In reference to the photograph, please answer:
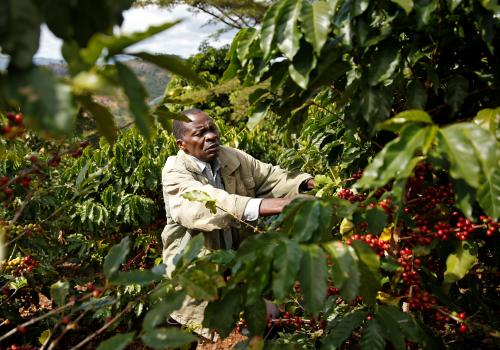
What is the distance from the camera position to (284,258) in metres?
1.18

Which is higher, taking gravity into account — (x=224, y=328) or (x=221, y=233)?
(x=224, y=328)

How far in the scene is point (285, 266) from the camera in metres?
1.16

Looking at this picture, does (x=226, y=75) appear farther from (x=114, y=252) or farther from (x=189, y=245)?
(x=114, y=252)

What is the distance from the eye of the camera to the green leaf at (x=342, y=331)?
5.03 feet

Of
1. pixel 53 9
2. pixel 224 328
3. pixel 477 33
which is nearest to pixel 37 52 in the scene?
pixel 53 9

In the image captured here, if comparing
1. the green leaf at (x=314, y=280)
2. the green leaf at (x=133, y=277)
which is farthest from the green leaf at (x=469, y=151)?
the green leaf at (x=133, y=277)

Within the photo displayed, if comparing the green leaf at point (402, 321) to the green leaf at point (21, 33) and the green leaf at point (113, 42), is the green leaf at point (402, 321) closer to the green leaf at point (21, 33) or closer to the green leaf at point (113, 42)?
the green leaf at point (113, 42)

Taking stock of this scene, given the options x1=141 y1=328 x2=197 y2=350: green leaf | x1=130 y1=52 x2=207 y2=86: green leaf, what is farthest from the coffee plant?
x1=130 y1=52 x2=207 y2=86: green leaf

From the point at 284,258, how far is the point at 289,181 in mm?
1772

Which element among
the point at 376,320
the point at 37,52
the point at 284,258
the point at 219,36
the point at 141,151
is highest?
the point at 37,52

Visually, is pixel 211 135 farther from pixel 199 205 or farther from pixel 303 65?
pixel 303 65

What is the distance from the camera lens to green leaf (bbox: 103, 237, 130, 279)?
4.35 feet

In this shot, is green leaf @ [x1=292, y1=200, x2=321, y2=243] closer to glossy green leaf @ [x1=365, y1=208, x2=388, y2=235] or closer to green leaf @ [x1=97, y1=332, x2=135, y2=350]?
glossy green leaf @ [x1=365, y1=208, x2=388, y2=235]

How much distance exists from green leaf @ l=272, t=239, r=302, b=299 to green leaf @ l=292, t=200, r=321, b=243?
6 centimetres
